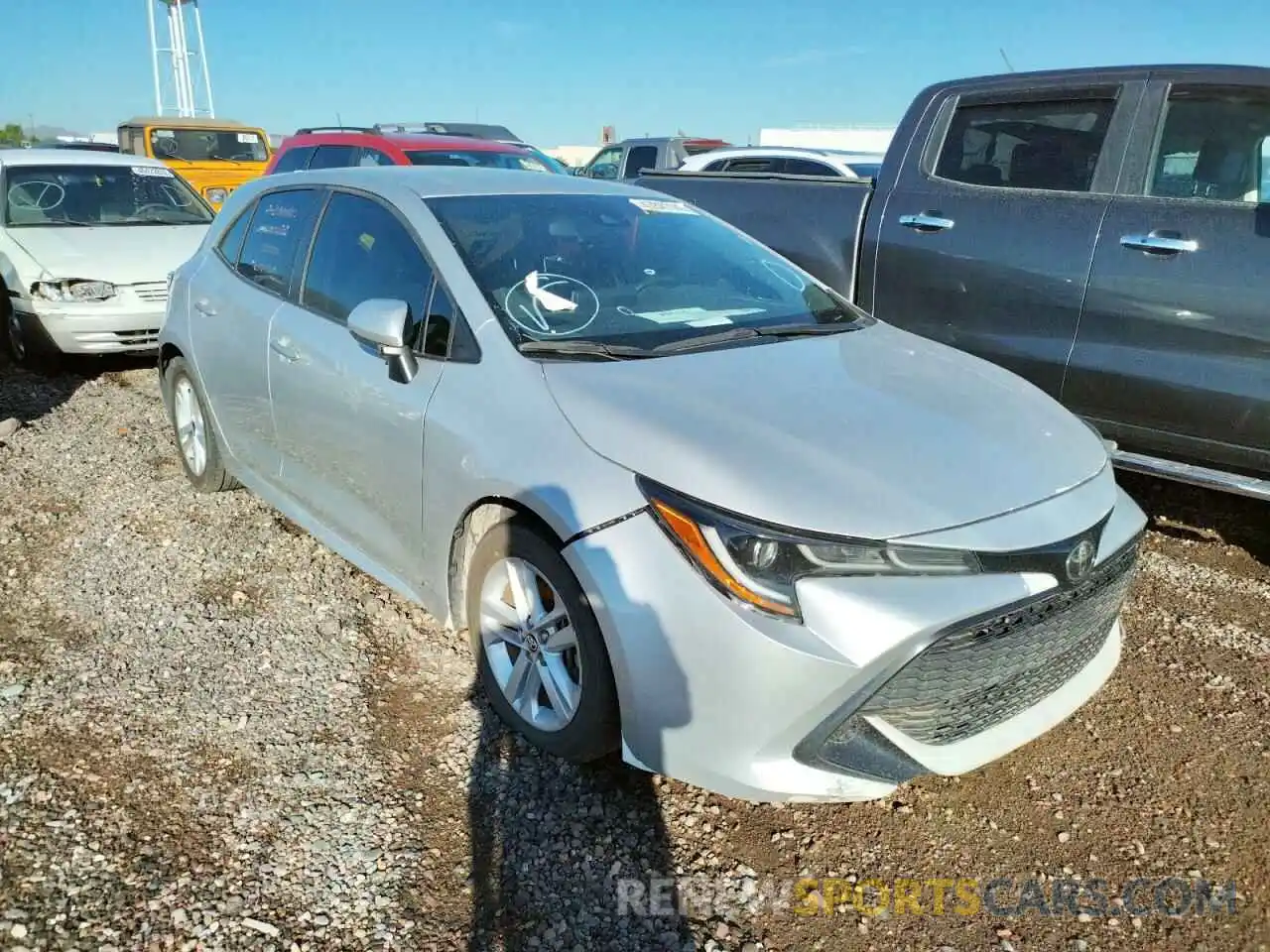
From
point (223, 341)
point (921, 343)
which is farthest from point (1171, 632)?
point (223, 341)

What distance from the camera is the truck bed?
15.9ft

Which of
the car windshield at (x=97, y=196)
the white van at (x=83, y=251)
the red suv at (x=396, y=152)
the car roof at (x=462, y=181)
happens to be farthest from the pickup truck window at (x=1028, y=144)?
the car windshield at (x=97, y=196)

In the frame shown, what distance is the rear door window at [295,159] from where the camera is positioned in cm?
1084

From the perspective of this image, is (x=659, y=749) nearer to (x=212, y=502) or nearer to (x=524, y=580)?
(x=524, y=580)

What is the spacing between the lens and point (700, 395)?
2.61 m

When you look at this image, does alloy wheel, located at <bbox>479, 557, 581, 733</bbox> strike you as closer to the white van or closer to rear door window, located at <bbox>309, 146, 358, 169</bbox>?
the white van

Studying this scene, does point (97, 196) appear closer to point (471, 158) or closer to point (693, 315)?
point (471, 158)

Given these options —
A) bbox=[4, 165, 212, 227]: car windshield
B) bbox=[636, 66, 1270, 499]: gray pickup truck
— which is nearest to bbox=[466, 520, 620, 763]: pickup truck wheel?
bbox=[636, 66, 1270, 499]: gray pickup truck

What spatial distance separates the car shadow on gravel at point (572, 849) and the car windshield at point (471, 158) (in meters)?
8.00

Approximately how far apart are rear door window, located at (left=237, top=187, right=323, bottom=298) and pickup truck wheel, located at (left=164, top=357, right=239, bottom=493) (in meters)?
0.71

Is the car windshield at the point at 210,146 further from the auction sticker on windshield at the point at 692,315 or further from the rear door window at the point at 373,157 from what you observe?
the auction sticker on windshield at the point at 692,315

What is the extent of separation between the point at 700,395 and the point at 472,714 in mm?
1290

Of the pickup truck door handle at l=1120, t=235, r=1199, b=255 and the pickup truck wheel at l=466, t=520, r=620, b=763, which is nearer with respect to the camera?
→ the pickup truck wheel at l=466, t=520, r=620, b=763

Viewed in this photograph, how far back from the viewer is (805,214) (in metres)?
5.00
